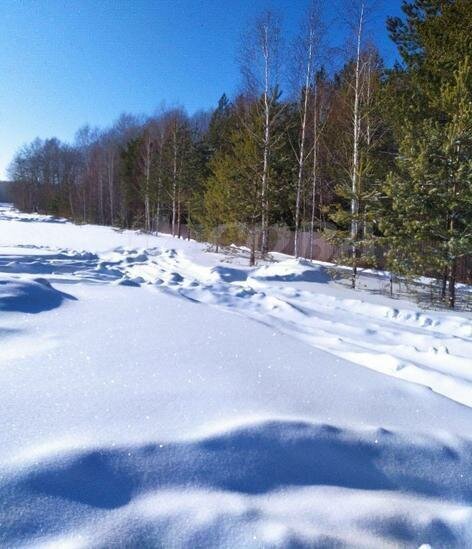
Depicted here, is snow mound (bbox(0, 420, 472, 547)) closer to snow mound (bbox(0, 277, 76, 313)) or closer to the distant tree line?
snow mound (bbox(0, 277, 76, 313))

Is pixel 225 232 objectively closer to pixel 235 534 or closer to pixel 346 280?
pixel 346 280

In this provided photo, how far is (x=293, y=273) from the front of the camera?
9883 mm

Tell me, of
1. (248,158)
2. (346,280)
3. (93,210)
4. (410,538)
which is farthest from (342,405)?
(93,210)

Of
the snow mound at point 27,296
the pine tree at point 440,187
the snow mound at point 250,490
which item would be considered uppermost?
the pine tree at point 440,187

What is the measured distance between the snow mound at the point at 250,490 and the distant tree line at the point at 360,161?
21.7 feet

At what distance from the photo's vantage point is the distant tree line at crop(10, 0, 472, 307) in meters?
7.73

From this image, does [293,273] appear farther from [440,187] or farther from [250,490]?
[250,490]

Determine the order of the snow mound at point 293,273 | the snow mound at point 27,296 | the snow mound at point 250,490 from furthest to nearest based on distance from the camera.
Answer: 1. the snow mound at point 293,273
2. the snow mound at point 27,296
3. the snow mound at point 250,490

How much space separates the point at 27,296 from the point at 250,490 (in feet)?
11.6

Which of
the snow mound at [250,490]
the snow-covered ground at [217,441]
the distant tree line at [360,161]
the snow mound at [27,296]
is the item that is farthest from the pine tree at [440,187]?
the snow mound at [27,296]

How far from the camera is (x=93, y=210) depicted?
1619 inches

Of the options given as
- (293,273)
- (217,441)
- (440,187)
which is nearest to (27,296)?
(217,441)

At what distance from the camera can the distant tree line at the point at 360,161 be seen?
7.73 m

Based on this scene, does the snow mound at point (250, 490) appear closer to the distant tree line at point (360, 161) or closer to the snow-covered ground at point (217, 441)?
the snow-covered ground at point (217, 441)
